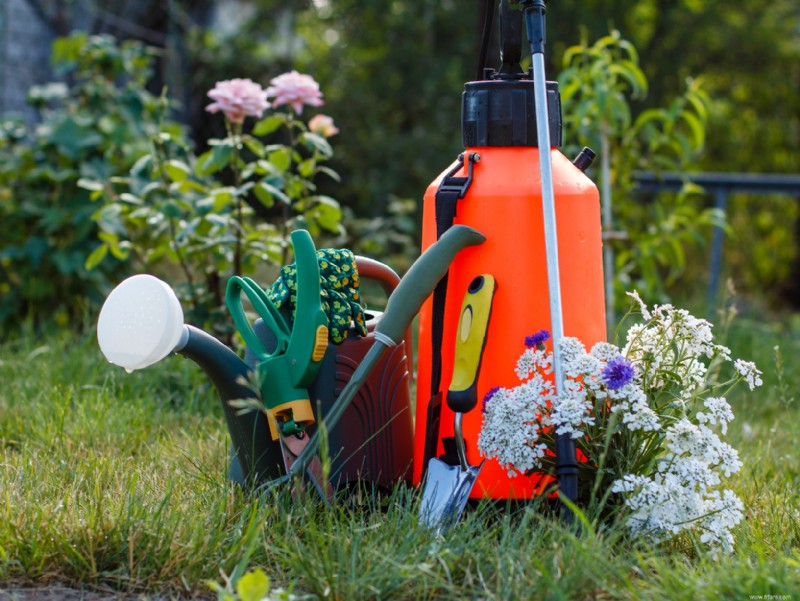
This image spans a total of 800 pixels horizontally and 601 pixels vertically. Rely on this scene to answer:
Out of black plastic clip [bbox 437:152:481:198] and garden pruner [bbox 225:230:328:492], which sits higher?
black plastic clip [bbox 437:152:481:198]

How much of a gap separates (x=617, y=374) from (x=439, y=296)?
39cm

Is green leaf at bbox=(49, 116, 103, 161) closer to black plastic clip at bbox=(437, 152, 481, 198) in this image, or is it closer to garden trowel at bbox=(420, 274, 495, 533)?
black plastic clip at bbox=(437, 152, 481, 198)

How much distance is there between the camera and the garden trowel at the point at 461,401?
65.8 inches

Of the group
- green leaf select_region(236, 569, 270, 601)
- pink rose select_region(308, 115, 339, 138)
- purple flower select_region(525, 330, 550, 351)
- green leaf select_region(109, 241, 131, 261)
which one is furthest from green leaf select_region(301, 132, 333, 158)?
green leaf select_region(236, 569, 270, 601)

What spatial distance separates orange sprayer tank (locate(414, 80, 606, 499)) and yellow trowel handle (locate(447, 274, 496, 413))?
0.04 meters

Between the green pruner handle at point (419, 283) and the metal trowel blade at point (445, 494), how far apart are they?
0.85 feet

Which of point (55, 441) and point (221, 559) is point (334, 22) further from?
point (221, 559)

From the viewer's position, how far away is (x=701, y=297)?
521 cm

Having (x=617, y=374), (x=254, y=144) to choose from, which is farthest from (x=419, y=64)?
(x=617, y=374)

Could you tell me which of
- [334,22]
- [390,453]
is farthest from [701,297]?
[390,453]

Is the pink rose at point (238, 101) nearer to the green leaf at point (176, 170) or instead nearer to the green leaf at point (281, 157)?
the green leaf at point (281, 157)

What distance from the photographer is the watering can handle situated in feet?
5.83

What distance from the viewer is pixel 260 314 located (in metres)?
1.80

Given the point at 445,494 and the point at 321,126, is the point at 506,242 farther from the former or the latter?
the point at 321,126
